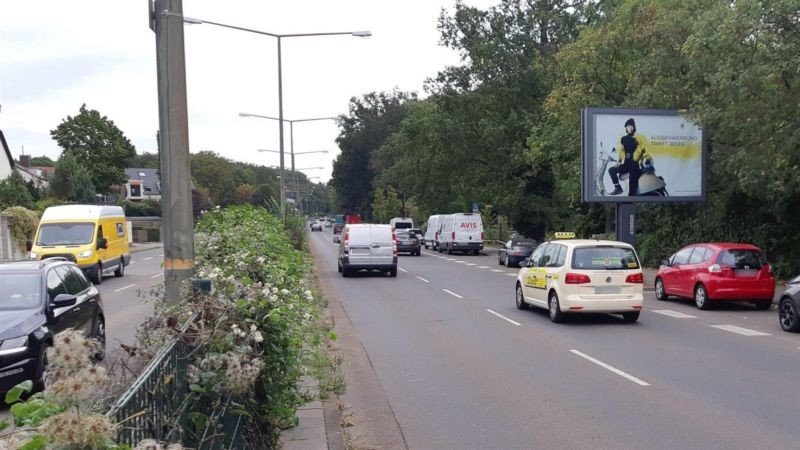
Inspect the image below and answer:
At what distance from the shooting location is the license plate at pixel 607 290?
13.5m

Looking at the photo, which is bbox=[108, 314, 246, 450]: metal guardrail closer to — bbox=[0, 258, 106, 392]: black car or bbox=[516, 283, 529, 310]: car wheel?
bbox=[0, 258, 106, 392]: black car

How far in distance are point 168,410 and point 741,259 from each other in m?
15.4

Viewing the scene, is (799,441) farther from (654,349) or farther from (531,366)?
(654,349)

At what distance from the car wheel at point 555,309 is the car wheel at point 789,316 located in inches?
150

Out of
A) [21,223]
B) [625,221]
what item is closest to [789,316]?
[625,221]

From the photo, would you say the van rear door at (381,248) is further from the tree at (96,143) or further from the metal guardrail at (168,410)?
the tree at (96,143)

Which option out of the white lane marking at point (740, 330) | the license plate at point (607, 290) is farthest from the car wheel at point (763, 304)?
the license plate at point (607, 290)

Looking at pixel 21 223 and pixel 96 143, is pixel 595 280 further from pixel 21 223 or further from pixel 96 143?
pixel 96 143

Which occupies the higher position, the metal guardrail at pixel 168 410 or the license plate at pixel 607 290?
the metal guardrail at pixel 168 410

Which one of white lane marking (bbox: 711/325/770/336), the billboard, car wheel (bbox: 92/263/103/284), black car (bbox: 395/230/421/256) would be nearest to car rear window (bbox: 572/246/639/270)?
white lane marking (bbox: 711/325/770/336)

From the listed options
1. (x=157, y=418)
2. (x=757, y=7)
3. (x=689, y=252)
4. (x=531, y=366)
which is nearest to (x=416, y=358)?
(x=531, y=366)

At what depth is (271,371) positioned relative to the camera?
514 cm

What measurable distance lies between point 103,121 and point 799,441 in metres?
79.3

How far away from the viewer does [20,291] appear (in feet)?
29.0
